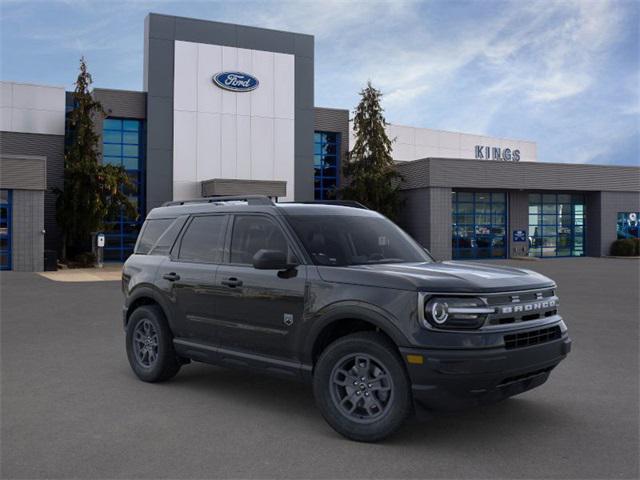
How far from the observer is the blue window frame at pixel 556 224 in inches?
1500

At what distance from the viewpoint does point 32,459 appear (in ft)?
15.0

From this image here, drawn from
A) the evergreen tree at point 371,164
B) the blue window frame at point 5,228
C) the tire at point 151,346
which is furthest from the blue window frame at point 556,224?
the tire at point 151,346

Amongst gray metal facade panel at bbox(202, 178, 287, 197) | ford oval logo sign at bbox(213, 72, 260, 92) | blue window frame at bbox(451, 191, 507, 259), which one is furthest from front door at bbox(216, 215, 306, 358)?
blue window frame at bbox(451, 191, 507, 259)

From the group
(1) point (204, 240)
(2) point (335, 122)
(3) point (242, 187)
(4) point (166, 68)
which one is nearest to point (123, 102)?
(4) point (166, 68)

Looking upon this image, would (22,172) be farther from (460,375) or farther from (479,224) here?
(460,375)

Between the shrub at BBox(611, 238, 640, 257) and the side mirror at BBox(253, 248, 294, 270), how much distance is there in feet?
120

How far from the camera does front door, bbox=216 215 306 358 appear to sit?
215 inches

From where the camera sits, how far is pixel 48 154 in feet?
106

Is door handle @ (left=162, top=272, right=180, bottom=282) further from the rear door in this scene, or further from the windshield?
the windshield

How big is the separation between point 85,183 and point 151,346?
2353 centimetres

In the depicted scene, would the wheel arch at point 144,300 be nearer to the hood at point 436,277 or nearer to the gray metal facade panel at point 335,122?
the hood at point 436,277

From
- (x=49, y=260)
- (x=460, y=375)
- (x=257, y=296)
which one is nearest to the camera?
(x=460, y=375)

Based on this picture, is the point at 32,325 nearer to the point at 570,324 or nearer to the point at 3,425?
the point at 3,425

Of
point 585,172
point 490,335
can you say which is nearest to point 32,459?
point 490,335
